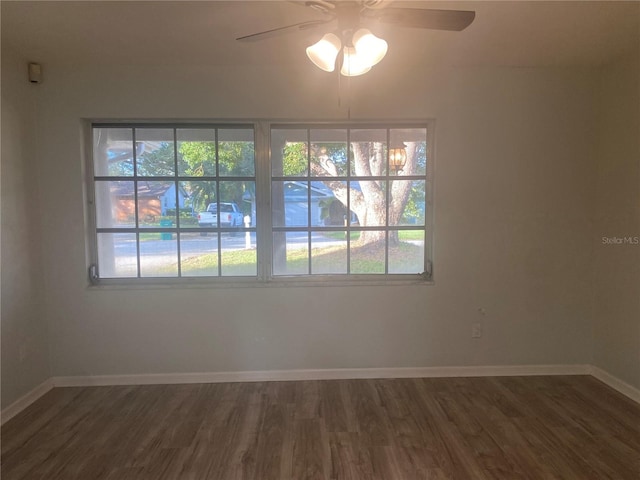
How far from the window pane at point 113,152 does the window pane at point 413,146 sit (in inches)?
81.2

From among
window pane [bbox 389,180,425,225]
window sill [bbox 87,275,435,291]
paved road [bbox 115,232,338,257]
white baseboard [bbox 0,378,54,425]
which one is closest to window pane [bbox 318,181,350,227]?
window pane [bbox 389,180,425,225]

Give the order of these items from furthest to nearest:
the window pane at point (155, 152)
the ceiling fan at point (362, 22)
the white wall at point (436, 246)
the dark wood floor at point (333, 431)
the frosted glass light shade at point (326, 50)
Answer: the window pane at point (155, 152) → the white wall at point (436, 246) → the dark wood floor at point (333, 431) → the frosted glass light shade at point (326, 50) → the ceiling fan at point (362, 22)

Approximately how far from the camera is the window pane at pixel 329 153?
2797 mm

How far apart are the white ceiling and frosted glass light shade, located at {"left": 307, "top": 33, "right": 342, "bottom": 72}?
476mm

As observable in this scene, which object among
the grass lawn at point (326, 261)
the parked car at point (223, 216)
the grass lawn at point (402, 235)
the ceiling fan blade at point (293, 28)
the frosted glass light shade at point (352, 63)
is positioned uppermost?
the ceiling fan blade at point (293, 28)

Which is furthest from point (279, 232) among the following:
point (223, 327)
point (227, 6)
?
point (227, 6)

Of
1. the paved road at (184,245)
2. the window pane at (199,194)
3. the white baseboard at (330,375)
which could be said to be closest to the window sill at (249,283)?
the paved road at (184,245)

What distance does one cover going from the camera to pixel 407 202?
9.34 ft

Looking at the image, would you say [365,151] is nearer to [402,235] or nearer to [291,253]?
[402,235]

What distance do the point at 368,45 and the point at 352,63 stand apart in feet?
0.47

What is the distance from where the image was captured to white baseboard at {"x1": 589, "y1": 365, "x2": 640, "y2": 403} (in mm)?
2490

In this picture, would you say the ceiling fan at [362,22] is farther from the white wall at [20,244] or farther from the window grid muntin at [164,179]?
the white wall at [20,244]

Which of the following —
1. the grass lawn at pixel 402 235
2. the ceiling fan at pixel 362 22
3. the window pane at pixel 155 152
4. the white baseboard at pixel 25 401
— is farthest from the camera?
the grass lawn at pixel 402 235

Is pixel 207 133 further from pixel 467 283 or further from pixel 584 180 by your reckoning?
pixel 584 180
